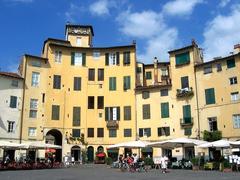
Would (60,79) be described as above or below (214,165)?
above

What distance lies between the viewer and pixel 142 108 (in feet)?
168

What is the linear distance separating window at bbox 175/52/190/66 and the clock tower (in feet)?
61.5

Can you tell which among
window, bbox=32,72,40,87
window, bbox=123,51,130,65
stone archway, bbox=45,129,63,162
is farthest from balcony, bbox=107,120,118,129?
window, bbox=32,72,40,87

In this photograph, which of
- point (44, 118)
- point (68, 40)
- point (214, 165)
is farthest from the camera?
point (68, 40)

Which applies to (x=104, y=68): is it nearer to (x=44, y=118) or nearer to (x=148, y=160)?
(x=44, y=118)

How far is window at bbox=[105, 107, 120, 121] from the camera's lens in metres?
52.0

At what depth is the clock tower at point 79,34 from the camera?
60.5 metres

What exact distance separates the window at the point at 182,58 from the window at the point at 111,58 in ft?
33.4

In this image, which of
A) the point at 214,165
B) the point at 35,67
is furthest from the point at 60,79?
the point at 214,165

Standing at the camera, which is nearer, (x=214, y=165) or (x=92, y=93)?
(x=214, y=165)

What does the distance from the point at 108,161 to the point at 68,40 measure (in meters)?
24.3

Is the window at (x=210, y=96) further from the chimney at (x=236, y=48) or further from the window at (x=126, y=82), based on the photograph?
the window at (x=126, y=82)

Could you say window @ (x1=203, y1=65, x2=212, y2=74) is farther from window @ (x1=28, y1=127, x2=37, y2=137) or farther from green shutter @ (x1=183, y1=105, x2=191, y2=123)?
window @ (x1=28, y1=127, x2=37, y2=137)

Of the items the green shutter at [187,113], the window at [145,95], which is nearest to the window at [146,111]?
the window at [145,95]
